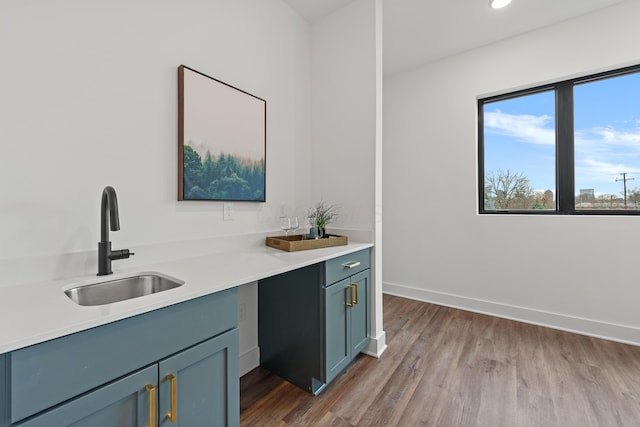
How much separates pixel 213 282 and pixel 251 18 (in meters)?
1.88

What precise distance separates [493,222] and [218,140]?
271 centimetres

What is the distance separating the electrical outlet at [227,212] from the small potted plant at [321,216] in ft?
2.04

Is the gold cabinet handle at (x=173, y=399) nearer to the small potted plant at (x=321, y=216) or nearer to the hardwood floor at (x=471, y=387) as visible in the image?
Answer: the hardwood floor at (x=471, y=387)

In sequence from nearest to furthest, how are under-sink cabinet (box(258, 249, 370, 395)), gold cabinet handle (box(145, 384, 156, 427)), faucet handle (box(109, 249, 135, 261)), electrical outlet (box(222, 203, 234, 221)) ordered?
1. gold cabinet handle (box(145, 384, 156, 427))
2. faucet handle (box(109, 249, 135, 261))
3. under-sink cabinet (box(258, 249, 370, 395))
4. electrical outlet (box(222, 203, 234, 221))

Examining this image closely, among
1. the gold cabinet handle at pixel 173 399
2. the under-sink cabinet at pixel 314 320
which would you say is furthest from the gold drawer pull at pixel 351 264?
the gold cabinet handle at pixel 173 399

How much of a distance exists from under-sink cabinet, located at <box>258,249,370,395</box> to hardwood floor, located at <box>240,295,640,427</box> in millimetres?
124

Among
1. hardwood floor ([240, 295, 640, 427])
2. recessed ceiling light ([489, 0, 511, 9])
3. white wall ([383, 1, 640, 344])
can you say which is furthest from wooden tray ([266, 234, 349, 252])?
recessed ceiling light ([489, 0, 511, 9])

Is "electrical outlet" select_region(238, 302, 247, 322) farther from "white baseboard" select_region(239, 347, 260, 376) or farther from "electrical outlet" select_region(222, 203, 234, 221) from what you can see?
"electrical outlet" select_region(222, 203, 234, 221)

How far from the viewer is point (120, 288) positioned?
1.22 metres

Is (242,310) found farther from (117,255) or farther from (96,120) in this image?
(96,120)

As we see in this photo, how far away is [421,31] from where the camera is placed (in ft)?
8.66

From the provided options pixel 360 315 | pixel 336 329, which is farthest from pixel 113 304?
pixel 360 315

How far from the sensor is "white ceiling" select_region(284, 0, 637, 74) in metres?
2.28

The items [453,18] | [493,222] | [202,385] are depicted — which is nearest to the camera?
[202,385]
